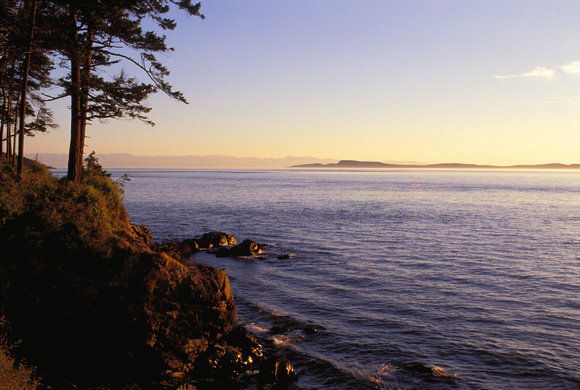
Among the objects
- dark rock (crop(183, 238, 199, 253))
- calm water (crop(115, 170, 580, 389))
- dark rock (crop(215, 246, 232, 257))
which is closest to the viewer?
calm water (crop(115, 170, 580, 389))

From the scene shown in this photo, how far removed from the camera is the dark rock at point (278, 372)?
1349cm

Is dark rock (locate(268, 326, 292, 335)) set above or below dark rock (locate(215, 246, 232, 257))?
below

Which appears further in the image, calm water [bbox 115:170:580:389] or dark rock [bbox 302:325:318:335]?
dark rock [bbox 302:325:318:335]

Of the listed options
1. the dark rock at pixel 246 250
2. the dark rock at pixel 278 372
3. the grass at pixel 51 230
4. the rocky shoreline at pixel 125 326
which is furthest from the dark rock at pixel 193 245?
the dark rock at pixel 278 372

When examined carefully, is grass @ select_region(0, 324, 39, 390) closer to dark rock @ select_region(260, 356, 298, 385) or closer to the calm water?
dark rock @ select_region(260, 356, 298, 385)

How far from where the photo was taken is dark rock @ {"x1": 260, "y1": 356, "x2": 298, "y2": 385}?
44.3 feet

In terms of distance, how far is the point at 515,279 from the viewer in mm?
26000

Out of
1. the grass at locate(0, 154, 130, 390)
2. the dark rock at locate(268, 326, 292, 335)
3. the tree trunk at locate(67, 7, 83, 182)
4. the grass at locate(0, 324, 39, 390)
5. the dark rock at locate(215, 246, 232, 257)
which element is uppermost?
the tree trunk at locate(67, 7, 83, 182)

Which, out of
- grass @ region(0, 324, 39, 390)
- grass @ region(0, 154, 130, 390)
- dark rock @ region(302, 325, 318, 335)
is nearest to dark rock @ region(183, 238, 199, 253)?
grass @ region(0, 154, 130, 390)

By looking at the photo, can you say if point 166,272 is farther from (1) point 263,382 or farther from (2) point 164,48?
(2) point 164,48

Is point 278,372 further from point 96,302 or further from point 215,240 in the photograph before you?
point 215,240

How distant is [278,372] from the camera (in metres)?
13.6

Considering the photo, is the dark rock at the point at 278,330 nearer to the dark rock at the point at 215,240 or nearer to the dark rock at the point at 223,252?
the dark rock at the point at 223,252

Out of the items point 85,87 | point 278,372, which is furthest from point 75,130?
point 278,372
